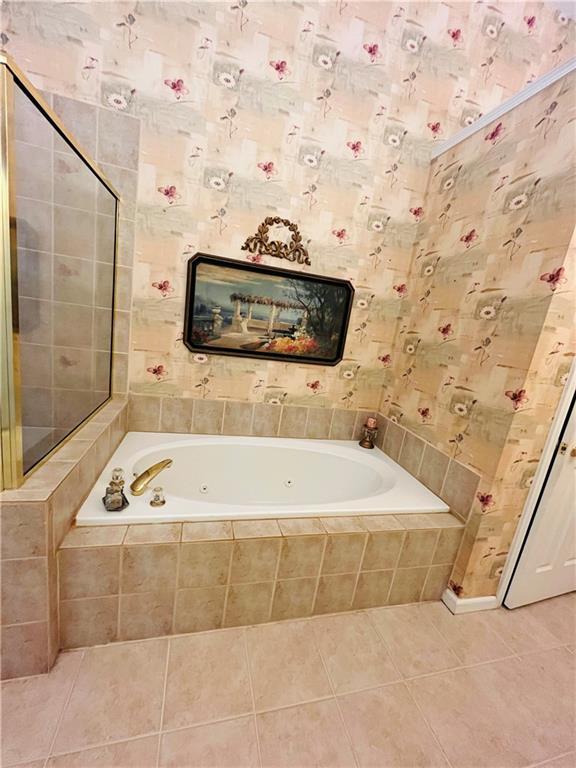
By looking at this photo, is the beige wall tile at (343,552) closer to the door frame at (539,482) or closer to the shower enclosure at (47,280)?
the door frame at (539,482)

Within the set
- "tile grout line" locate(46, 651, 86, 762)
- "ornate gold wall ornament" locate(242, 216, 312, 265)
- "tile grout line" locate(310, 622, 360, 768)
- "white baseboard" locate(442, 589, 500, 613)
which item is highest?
"ornate gold wall ornament" locate(242, 216, 312, 265)

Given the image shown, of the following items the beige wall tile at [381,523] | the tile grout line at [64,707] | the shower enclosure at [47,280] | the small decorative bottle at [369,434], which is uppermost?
the shower enclosure at [47,280]

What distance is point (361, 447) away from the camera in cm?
217

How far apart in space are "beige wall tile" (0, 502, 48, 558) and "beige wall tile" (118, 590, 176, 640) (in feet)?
1.26

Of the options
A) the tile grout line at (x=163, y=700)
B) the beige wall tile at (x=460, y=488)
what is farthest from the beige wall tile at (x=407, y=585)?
the tile grout line at (x=163, y=700)

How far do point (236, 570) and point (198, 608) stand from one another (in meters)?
0.22

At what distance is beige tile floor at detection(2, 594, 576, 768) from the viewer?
908 mm

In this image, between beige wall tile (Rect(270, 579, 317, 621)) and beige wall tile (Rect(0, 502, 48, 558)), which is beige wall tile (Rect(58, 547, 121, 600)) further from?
beige wall tile (Rect(270, 579, 317, 621))

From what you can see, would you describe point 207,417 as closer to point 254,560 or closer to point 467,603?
point 254,560

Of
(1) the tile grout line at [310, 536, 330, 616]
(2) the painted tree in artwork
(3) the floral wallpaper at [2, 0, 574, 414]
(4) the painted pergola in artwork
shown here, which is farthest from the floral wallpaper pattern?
(1) the tile grout line at [310, 536, 330, 616]

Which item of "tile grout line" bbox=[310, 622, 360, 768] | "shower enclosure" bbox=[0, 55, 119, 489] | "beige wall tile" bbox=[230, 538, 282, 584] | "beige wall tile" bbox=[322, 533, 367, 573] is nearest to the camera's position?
"shower enclosure" bbox=[0, 55, 119, 489]

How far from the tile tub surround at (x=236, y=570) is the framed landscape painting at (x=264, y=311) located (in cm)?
105

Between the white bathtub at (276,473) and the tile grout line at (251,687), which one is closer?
the tile grout line at (251,687)

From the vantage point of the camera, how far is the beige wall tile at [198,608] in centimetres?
118
